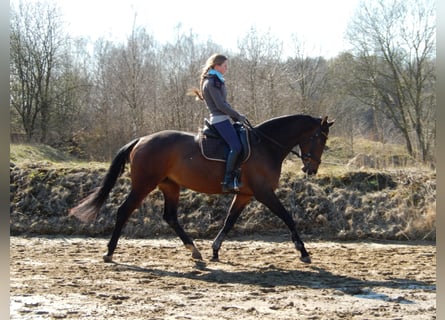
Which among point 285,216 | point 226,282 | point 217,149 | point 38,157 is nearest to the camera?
point 226,282

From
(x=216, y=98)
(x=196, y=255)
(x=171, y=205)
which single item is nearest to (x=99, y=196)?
(x=171, y=205)

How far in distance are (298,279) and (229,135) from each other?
231cm

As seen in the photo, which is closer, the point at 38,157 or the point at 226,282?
the point at 226,282

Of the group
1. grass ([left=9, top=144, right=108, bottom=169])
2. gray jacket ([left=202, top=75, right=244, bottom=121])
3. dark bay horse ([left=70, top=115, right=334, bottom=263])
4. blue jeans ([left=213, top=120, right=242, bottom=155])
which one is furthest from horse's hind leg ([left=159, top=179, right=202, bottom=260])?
grass ([left=9, top=144, right=108, bottom=169])

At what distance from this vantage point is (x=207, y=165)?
7422mm

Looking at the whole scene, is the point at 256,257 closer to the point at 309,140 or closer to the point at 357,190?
the point at 309,140

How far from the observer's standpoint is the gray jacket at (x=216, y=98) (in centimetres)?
706

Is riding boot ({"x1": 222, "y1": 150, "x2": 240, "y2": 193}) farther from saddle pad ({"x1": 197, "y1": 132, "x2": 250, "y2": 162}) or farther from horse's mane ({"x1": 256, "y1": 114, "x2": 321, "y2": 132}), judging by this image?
horse's mane ({"x1": 256, "y1": 114, "x2": 321, "y2": 132})

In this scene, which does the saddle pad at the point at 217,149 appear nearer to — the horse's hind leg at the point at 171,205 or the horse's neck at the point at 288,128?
the horse's neck at the point at 288,128

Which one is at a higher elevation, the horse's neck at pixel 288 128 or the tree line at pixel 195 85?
the tree line at pixel 195 85

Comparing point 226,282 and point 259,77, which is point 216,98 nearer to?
point 226,282

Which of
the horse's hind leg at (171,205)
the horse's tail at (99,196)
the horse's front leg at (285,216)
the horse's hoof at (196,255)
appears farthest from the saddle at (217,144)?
the horse's hoof at (196,255)

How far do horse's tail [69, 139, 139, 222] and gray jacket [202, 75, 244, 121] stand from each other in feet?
5.27

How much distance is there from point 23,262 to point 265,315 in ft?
13.8
